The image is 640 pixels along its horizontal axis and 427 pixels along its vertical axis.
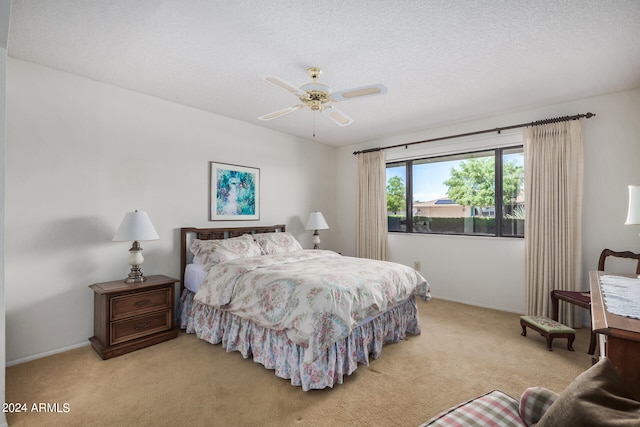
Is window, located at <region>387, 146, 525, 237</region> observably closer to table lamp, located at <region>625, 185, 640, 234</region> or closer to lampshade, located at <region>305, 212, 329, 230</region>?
lampshade, located at <region>305, 212, 329, 230</region>

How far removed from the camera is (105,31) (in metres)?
2.20

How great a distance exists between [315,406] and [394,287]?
4.08 ft

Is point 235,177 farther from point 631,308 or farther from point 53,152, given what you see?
point 631,308

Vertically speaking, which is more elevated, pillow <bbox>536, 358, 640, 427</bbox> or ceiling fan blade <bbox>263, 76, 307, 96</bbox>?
ceiling fan blade <bbox>263, 76, 307, 96</bbox>

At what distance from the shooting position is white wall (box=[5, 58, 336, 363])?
8.53 ft

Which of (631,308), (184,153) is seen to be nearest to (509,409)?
(631,308)

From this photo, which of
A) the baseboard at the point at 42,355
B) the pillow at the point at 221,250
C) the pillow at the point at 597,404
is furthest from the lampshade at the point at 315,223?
the pillow at the point at 597,404

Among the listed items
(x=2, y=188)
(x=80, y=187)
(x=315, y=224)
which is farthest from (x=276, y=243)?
(x=2, y=188)

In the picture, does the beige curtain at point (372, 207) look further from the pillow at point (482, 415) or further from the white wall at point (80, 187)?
the pillow at point (482, 415)

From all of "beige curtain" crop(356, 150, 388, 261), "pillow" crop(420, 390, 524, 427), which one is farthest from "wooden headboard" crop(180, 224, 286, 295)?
"pillow" crop(420, 390, 524, 427)

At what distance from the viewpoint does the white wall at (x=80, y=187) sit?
8.53 feet

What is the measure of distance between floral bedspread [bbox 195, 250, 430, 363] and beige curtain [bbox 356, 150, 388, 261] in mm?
1807

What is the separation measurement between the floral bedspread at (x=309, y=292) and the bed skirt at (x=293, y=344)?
147mm

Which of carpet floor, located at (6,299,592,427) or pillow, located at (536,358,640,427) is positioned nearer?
pillow, located at (536,358,640,427)
